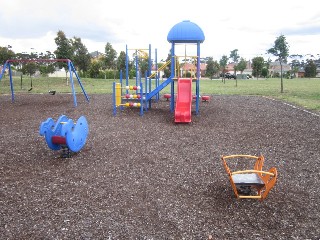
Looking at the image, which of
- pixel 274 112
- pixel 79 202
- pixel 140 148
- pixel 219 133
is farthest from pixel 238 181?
pixel 274 112

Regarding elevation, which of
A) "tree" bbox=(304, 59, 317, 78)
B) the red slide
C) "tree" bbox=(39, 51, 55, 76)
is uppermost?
"tree" bbox=(304, 59, 317, 78)

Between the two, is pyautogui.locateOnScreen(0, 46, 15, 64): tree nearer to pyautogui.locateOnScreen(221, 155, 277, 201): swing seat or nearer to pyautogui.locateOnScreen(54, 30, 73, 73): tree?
pyautogui.locateOnScreen(54, 30, 73, 73): tree

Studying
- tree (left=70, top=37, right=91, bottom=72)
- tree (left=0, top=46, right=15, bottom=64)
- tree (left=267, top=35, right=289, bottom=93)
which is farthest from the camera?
tree (left=70, top=37, right=91, bottom=72)

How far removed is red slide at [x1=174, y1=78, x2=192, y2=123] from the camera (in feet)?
36.5

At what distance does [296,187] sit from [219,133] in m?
4.30

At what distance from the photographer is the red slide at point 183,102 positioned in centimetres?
1112

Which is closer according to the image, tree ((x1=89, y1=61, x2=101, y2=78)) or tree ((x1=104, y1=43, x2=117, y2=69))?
tree ((x1=104, y1=43, x2=117, y2=69))

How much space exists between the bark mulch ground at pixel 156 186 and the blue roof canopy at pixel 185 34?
4.59 metres

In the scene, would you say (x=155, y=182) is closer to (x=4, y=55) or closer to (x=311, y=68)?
(x=4, y=55)

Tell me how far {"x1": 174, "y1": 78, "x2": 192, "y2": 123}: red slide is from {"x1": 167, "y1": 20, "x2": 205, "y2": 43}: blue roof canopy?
6.33ft

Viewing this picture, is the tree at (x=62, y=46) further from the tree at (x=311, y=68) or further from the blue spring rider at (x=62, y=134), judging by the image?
the tree at (x=311, y=68)

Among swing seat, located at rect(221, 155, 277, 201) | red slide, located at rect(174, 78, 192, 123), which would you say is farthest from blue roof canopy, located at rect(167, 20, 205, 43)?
swing seat, located at rect(221, 155, 277, 201)

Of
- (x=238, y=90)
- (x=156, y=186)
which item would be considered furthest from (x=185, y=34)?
(x=238, y=90)

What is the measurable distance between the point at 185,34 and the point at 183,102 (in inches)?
126
